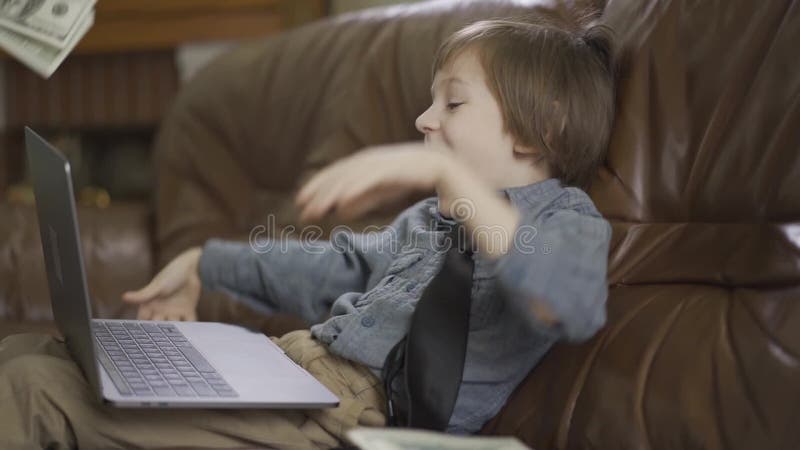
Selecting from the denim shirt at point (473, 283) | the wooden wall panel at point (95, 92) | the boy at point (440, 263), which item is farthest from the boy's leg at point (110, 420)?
the wooden wall panel at point (95, 92)

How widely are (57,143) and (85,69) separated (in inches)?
16.2

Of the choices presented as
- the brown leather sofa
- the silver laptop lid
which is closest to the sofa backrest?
the brown leather sofa

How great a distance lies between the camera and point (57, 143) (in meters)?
3.77

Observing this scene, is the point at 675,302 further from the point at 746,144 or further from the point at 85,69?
the point at 85,69

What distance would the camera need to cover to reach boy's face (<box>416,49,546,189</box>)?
1144 mm

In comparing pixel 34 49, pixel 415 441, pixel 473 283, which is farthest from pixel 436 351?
pixel 34 49

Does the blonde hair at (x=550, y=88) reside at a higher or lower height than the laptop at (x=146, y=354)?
higher

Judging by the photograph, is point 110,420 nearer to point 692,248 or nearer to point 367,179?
point 367,179

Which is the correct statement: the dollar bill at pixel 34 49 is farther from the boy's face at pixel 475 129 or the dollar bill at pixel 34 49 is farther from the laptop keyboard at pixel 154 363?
the boy's face at pixel 475 129

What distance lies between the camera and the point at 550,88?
1.17 metres

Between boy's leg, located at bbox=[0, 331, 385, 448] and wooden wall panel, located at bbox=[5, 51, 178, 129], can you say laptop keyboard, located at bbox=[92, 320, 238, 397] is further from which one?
wooden wall panel, located at bbox=[5, 51, 178, 129]

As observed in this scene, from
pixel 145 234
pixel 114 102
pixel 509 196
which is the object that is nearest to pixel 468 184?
pixel 509 196

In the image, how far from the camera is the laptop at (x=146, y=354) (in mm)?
892

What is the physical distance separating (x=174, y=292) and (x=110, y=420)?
0.47 meters
